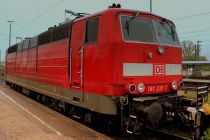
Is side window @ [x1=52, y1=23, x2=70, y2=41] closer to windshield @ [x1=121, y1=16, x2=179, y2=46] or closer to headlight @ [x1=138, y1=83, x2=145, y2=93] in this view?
windshield @ [x1=121, y1=16, x2=179, y2=46]

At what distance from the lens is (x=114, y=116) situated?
29.9 ft

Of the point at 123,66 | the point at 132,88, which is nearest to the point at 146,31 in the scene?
the point at 123,66

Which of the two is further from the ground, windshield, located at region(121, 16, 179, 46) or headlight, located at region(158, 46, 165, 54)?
windshield, located at region(121, 16, 179, 46)

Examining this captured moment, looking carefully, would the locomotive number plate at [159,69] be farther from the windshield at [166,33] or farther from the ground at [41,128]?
the ground at [41,128]

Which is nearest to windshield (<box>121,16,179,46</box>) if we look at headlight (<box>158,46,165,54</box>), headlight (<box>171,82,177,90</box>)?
headlight (<box>158,46,165,54</box>)

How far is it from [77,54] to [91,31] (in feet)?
3.57

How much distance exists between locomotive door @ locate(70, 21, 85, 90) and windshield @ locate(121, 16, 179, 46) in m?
1.59

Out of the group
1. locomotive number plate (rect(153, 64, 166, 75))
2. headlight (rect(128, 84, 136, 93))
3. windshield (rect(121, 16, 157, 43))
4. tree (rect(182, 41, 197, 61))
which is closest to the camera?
headlight (rect(128, 84, 136, 93))

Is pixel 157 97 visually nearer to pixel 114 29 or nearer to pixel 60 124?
pixel 114 29

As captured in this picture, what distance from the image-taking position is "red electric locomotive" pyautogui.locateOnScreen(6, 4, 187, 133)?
859 cm

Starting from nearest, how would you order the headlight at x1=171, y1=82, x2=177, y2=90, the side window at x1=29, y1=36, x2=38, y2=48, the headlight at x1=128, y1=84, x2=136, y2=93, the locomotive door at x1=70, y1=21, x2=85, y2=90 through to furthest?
the headlight at x1=128, y1=84, x2=136, y2=93, the headlight at x1=171, y1=82, x2=177, y2=90, the locomotive door at x1=70, y1=21, x2=85, y2=90, the side window at x1=29, y1=36, x2=38, y2=48

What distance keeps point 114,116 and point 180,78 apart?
2.30 meters

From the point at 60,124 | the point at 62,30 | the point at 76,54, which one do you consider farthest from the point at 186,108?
the point at 62,30

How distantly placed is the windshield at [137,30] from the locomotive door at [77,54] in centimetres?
158
